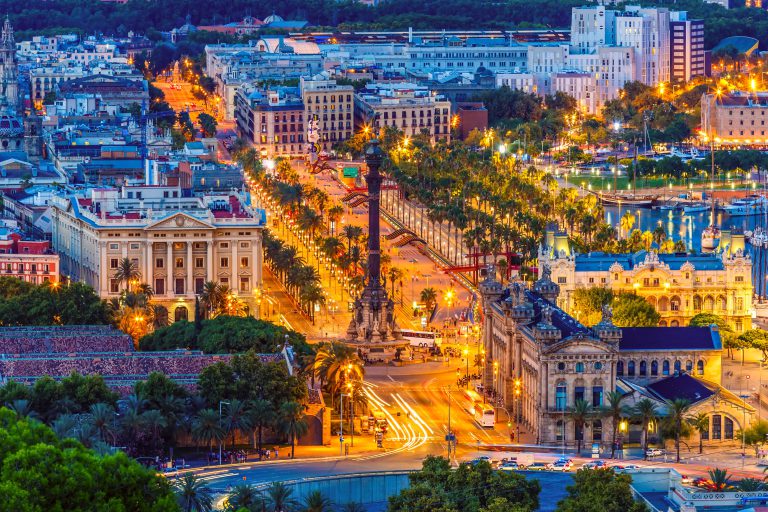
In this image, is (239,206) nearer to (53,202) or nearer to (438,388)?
(53,202)

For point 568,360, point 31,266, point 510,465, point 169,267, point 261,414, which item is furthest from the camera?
point 31,266

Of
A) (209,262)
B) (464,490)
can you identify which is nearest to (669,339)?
(464,490)

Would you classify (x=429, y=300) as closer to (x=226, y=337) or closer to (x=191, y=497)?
(x=226, y=337)

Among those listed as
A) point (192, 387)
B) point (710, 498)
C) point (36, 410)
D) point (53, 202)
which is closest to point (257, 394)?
point (192, 387)

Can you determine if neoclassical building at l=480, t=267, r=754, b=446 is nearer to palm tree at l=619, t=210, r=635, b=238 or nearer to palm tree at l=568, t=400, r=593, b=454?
palm tree at l=568, t=400, r=593, b=454

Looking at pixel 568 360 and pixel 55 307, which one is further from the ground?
pixel 568 360

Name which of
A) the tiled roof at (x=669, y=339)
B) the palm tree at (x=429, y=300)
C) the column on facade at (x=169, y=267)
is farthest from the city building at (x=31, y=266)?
the tiled roof at (x=669, y=339)
